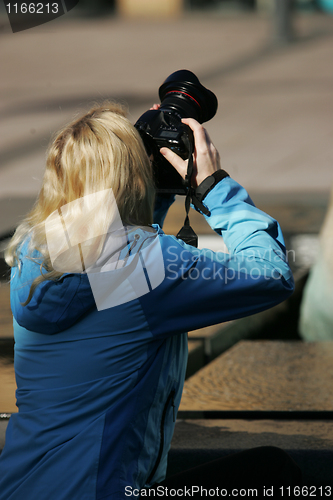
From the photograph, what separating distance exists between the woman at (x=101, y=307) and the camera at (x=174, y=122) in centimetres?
17

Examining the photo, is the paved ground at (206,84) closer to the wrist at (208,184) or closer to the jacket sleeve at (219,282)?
the wrist at (208,184)

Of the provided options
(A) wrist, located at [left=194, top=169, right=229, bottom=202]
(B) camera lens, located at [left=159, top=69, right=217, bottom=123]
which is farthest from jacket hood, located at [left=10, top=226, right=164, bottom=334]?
(B) camera lens, located at [left=159, top=69, right=217, bottom=123]

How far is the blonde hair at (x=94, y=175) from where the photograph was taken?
1239 mm

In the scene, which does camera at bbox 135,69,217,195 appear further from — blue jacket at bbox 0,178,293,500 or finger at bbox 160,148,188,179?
blue jacket at bbox 0,178,293,500

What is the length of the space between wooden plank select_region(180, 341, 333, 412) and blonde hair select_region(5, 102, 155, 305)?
1.15 meters

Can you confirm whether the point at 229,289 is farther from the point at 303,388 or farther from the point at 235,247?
the point at 303,388

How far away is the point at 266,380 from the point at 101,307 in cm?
138

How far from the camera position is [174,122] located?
4.92 ft

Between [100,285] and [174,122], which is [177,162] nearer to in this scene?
[174,122]

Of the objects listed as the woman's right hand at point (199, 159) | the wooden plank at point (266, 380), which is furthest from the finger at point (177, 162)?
the wooden plank at point (266, 380)

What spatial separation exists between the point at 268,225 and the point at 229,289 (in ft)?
0.64

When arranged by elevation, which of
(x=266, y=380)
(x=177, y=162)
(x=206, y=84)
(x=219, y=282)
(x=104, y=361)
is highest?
(x=177, y=162)

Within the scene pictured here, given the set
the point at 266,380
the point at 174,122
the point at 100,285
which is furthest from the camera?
the point at 266,380

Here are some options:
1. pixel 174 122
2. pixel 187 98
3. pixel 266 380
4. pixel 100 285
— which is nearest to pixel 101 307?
pixel 100 285
